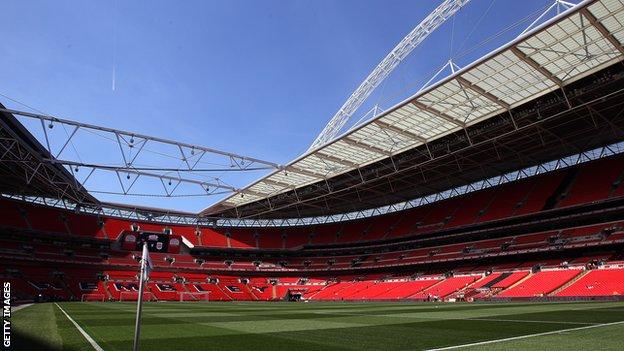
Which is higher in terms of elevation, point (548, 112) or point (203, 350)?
point (548, 112)

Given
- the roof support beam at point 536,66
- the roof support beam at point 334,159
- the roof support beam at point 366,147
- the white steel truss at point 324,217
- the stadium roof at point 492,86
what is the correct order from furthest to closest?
1. the white steel truss at point 324,217
2. the roof support beam at point 334,159
3. the roof support beam at point 366,147
4. the roof support beam at point 536,66
5. the stadium roof at point 492,86

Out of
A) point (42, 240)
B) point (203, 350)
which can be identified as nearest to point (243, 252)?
point (42, 240)

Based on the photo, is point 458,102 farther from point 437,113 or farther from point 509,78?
point 509,78

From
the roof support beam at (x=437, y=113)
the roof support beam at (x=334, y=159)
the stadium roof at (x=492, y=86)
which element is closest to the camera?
the stadium roof at (x=492, y=86)

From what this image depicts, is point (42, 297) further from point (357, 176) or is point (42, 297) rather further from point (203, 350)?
point (203, 350)

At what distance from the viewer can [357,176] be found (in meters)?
47.6

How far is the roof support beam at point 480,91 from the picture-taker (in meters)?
27.9

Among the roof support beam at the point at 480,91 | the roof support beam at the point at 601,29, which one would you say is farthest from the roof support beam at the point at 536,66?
the roof support beam at the point at 601,29

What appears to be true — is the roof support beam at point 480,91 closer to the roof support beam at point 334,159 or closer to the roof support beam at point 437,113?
the roof support beam at point 437,113

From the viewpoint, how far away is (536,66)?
26375 millimetres

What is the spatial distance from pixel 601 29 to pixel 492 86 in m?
7.00

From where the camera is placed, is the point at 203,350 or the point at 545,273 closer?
the point at 203,350

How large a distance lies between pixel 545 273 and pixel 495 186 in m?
18.2

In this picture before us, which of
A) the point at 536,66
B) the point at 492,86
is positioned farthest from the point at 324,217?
the point at 536,66
